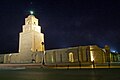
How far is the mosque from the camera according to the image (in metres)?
39.5

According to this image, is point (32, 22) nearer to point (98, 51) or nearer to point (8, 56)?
point (8, 56)

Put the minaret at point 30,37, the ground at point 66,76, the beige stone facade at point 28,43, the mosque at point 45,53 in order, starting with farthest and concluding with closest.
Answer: the minaret at point 30,37 < the beige stone facade at point 28,43 < the mosque at point 45,53 < the ground at point 66,76

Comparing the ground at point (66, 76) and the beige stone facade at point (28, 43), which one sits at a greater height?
the beige stone facade at point (28, 43)

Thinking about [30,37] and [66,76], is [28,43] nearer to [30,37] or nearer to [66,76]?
[30,37]

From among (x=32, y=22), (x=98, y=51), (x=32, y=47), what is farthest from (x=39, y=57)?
(x=98, y=51)

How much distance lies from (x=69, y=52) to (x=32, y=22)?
777 inches

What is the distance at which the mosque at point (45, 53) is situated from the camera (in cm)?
3947

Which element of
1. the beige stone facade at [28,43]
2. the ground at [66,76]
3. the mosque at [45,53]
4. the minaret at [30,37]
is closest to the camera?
the ground at [66,76]

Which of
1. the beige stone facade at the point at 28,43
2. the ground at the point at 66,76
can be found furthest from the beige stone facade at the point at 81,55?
the ground at the point at 66,76

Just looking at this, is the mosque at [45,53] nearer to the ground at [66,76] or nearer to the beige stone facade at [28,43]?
the beige stone facade at [28,43]

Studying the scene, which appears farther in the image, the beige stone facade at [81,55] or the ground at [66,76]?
the beige stone facade at [81,55]

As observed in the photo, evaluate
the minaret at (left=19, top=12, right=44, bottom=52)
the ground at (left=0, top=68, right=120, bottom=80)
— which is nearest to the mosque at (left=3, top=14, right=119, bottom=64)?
the minaret at (left=19, top=12, right=44, bottom=52)

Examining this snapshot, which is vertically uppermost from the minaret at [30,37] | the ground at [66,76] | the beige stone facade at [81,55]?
the minaret at [30,37]

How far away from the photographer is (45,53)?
47.0 meters
